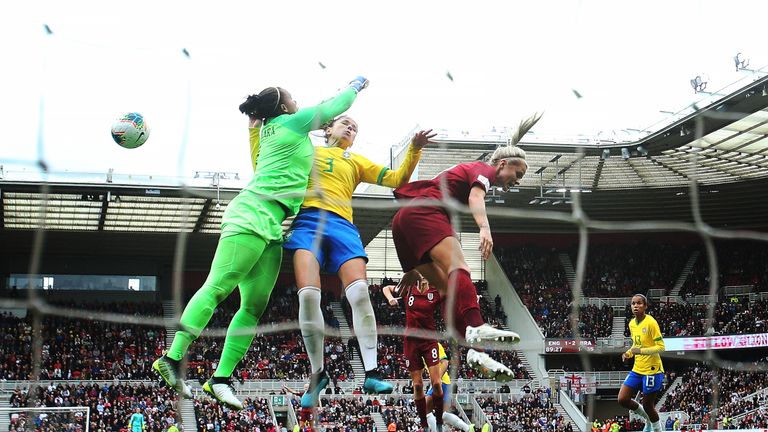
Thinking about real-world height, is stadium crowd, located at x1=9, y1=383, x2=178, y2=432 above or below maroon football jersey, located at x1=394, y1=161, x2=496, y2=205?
below

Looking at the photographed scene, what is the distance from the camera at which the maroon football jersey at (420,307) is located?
690 cm

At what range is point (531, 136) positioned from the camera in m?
20.7

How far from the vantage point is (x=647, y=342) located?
8.03m

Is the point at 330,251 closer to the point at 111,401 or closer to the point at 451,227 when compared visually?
the point at 451,227

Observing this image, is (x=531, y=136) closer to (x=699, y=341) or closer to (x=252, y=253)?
(x=699, y=341)

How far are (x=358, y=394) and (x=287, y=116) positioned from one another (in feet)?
52.1

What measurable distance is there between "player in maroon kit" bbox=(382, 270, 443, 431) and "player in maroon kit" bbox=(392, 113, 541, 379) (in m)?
1.15

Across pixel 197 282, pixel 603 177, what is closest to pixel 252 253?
pixel 603 177

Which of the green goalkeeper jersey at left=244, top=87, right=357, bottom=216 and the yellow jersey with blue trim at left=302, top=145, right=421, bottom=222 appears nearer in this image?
the green goalkeeper jersey at left=244, top=87, right=357, bottom=216

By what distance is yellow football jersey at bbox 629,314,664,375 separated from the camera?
804cm

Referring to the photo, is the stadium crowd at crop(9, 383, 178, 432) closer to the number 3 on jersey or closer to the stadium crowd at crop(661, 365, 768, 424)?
the stadium crowd at crop(661, 365, 768, 424)

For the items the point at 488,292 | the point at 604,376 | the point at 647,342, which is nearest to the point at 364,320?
the point at 647,342

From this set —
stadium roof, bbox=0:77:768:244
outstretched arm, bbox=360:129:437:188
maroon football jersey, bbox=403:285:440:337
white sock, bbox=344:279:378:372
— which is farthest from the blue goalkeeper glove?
stadium roof, bbox=0:77:768:244

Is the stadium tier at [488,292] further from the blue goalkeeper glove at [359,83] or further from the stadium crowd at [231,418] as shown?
the blue goalkeeper glove at [359,83]
